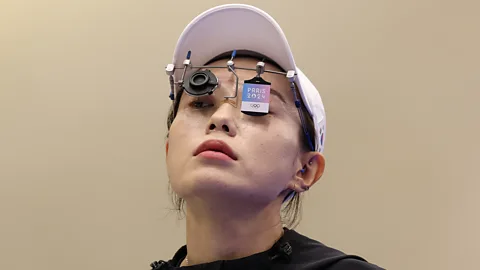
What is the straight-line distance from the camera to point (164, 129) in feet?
4.62

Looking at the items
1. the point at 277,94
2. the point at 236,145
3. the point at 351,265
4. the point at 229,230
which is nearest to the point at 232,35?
the point at 277,94

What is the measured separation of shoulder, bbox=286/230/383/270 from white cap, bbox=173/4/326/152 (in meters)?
0.20

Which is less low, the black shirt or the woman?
the woman

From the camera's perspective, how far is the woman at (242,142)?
84 centimetres

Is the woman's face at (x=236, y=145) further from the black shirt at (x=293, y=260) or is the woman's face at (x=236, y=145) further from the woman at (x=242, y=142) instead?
the black shirt at (x=293, y=260)

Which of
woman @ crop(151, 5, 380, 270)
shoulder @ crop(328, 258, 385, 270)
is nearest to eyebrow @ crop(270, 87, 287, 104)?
woman @ crop(151, 5, 380, 270)

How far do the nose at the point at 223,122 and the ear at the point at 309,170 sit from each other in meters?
0.19

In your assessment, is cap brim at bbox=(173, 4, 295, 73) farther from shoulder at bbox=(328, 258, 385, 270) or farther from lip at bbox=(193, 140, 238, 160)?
shoulder at bbox=(328, 258, 385, 270)

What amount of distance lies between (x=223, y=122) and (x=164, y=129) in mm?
584

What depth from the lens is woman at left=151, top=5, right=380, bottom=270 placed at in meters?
0.84

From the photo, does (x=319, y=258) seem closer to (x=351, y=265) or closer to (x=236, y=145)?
(x=351, y=265)

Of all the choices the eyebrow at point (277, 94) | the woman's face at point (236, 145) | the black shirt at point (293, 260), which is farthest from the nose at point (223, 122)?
the black shirt at point (293, 260)

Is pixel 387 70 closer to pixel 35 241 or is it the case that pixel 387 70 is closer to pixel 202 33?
pixel 202 33

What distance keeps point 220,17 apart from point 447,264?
0.92m
